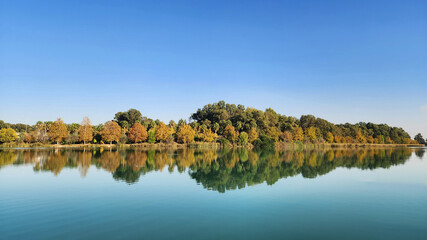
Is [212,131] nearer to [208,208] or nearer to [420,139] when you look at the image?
[208,208]

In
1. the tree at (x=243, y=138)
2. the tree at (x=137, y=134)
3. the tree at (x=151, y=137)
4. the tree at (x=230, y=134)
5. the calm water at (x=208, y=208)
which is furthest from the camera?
the tree at (x=230, y=134)

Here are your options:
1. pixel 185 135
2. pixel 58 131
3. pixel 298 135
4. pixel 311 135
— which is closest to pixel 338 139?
pixel 311 135

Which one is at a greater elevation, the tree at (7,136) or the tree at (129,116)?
the tree at (129,116)

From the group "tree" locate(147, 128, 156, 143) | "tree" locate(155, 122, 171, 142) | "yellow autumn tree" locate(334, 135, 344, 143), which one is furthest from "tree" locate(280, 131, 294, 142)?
"tree" locate(147, 128, 156, 143)

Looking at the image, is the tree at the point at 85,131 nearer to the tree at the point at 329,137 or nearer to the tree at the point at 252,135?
the tree at the point at 252,135

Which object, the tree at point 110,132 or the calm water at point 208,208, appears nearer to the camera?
the calm water at point 208,208

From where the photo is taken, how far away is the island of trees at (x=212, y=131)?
74.1 m

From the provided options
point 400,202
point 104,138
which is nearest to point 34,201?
point 400,202

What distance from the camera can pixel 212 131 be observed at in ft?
315

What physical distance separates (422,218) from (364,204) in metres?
2.51

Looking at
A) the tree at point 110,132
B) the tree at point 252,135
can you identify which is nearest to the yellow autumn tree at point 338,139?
the tree at point 252,135

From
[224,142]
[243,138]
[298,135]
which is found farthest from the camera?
[298,135]

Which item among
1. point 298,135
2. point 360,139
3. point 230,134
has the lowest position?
point 360,139

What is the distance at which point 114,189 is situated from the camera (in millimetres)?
16125
